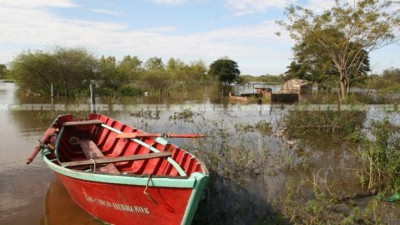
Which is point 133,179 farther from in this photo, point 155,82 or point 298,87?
point 155,82

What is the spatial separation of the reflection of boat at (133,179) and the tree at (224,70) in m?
39.2

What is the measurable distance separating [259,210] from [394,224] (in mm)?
2066

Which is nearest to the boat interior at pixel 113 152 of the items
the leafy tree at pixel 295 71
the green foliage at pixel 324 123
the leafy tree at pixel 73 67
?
the green foliage at pixel 324 123

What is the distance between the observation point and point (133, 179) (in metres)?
4.14

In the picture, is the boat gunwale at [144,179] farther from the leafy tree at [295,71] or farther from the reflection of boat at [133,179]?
the leafy tree at [295,71]

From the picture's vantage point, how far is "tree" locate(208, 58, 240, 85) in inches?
1826

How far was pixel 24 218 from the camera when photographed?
5.85 metres

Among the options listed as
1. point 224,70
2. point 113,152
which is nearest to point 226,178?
point 113,152

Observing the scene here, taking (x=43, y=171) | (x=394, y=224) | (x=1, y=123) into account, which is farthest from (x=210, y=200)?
(x=1, y=123)

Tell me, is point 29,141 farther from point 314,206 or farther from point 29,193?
point 314,206

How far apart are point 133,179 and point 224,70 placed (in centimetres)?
4278

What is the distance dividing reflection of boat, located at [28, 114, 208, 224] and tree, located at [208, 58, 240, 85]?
3920 cm

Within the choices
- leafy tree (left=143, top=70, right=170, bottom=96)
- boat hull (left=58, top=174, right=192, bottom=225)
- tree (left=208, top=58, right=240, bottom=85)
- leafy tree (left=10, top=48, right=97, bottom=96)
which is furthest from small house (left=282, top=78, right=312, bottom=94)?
boat hull (left=58, top=174, right=192, bottom=225)

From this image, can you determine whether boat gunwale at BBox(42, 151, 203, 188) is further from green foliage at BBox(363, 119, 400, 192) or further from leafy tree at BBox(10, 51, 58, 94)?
leafy tree at BBox(10, 51, 58, 94)
